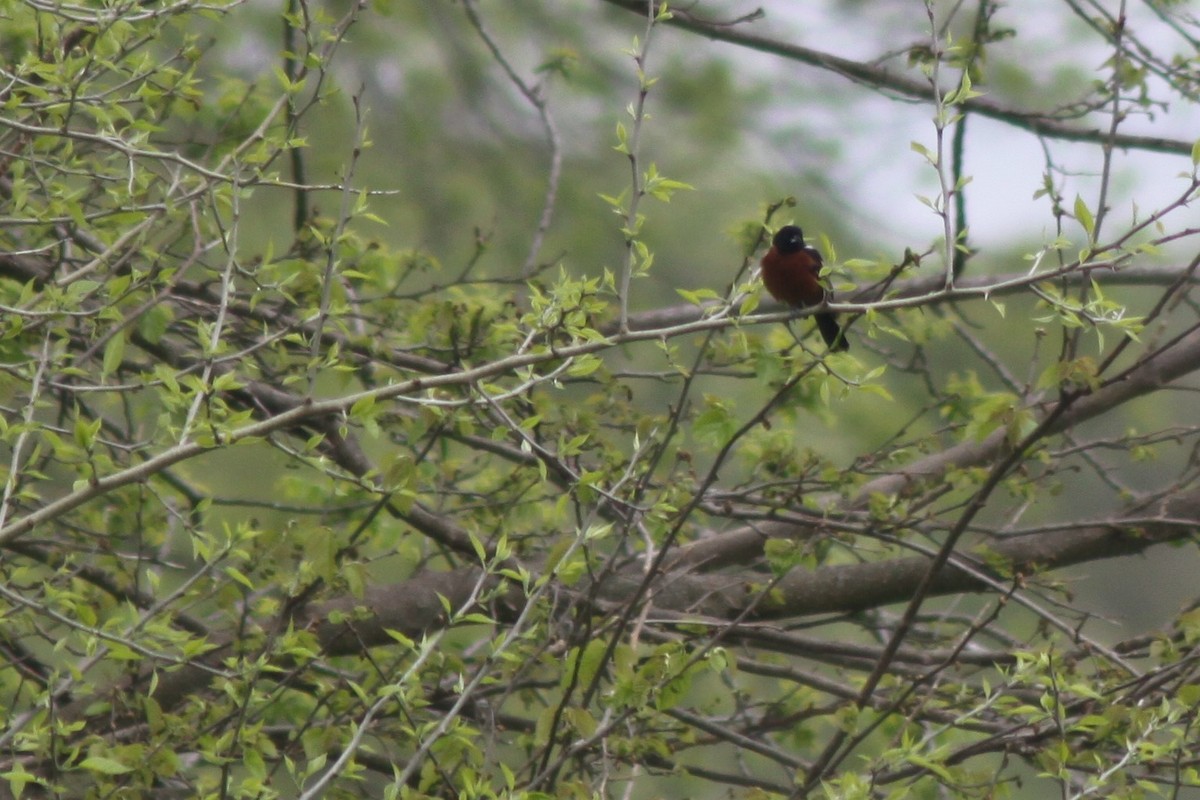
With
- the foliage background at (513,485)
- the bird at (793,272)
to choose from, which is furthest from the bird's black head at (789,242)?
the foliage background at (513,485)

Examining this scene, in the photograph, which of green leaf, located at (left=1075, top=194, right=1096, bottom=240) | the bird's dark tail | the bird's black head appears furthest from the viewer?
the bird's black head

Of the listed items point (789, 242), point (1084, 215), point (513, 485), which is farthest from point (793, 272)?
point (1084, 215)

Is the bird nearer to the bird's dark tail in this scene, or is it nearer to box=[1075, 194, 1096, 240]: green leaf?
the bird's dark tail

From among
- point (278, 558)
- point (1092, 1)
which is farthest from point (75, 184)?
point (1092, 1)

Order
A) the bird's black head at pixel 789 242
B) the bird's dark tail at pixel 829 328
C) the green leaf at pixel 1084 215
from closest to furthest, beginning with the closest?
the green leaf at pixel 1084 215
the bird's dark tail at pixel 829 328
the bird's black head at pixel 789 242

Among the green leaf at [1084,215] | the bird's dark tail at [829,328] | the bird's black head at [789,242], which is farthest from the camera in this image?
the bird's black head at [789,242]

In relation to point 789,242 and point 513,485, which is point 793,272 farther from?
point 513,485

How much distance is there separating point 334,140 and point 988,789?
7.32 m

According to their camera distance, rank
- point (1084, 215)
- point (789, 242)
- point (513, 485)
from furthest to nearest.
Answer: point (789, 242) → point (513, 485) → point (1084, 215)

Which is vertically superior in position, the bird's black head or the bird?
the bird's black head

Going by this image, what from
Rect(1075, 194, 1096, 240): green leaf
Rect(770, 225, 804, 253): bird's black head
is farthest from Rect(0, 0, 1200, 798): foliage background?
Rect(770, 225, 804, 253): bird's black head

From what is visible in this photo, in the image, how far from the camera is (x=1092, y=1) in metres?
4.44

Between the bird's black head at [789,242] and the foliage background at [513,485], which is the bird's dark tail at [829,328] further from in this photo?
the bird's black head at [789,242]

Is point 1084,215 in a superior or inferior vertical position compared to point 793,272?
superior
